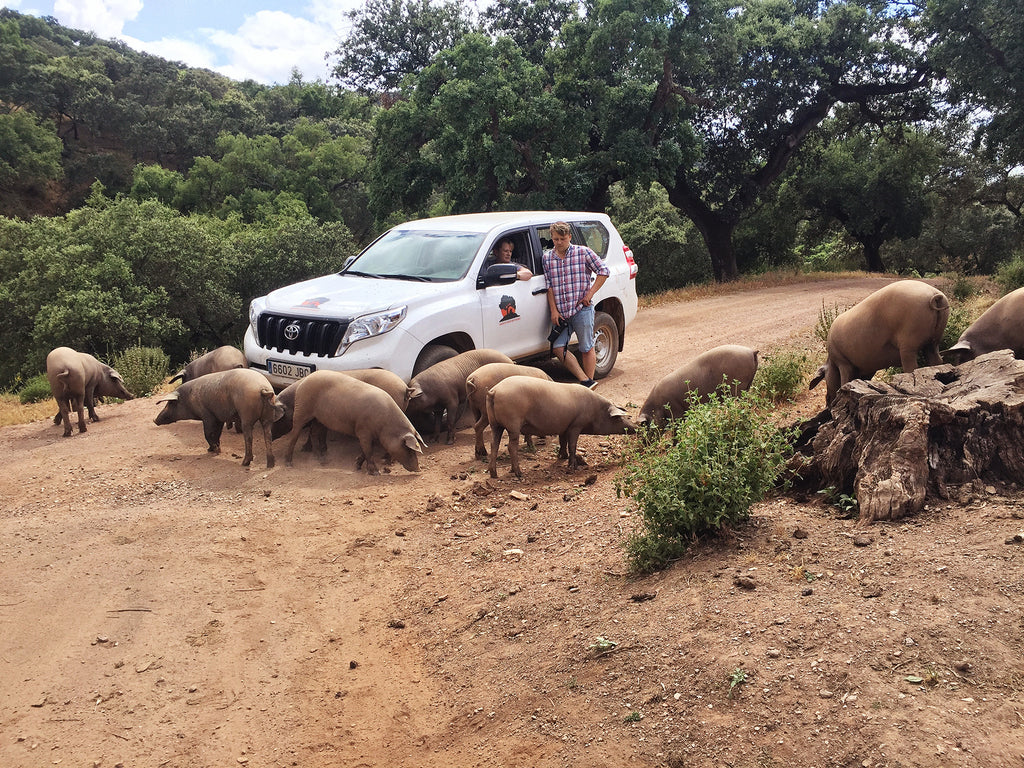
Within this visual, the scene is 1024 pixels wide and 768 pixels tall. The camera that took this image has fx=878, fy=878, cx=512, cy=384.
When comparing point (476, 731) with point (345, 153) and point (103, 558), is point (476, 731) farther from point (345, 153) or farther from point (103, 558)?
A: point (345, 153)

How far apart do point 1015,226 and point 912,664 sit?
87.1ft

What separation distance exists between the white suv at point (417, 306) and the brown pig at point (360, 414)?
24.2 inches

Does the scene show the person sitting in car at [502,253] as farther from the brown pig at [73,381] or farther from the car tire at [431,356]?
the brown pig at [73,381]

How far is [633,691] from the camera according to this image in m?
3.79

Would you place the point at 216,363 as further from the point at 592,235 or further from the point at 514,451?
the point at 592,235

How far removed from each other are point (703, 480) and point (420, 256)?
5.93 meters

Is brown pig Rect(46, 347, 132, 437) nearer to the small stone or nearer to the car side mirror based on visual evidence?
the car side mirror

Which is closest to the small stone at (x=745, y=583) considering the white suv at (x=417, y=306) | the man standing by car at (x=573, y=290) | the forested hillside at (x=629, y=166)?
the white suv at (x=417, y=306)

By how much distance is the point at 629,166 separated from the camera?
1947cm

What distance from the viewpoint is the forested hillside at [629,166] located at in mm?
18203

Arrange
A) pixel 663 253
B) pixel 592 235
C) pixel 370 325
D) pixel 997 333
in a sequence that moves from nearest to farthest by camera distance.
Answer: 1. pixel 997 333
2. pixel 370 325
3. pixel 592 235
4. pixel 663 253

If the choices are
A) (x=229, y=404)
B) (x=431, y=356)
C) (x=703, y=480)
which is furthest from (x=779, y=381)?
(x=229, y=404)

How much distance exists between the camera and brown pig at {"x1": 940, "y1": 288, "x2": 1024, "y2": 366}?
22.0ft

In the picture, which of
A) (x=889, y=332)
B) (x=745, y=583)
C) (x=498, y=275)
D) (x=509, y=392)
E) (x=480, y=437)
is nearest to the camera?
(x=745, y=583)
